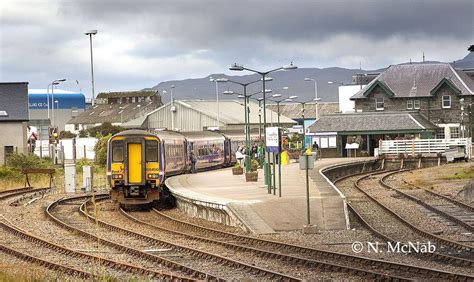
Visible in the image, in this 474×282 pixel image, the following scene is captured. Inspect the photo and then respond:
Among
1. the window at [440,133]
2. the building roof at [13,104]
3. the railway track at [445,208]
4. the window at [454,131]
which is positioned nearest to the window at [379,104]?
the window at [440,133]

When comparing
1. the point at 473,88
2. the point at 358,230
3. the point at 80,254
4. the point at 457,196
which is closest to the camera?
the point at 80,254

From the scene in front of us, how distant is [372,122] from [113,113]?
64543 mm

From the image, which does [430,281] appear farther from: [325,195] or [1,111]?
[1,111]

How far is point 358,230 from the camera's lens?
23.1 m

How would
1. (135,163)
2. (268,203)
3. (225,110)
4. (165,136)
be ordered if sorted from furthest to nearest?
(225,110) < (165,136) < (135,163) < (268,203)

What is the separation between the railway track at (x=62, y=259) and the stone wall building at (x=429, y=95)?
201ft

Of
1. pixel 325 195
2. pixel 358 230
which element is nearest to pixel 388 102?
pixel 325 195

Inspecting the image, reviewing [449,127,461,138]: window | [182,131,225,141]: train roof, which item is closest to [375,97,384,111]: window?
[449,127,461,138]: window

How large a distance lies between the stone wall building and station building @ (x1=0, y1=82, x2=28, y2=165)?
3205cm

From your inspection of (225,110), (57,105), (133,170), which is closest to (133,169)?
(133,170)

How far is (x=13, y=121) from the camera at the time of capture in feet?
228

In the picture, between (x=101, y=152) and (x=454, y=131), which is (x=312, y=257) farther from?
(x=454, y=131)

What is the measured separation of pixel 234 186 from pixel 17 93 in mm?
38852

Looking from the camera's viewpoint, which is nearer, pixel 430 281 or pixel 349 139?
pixel 430 281
